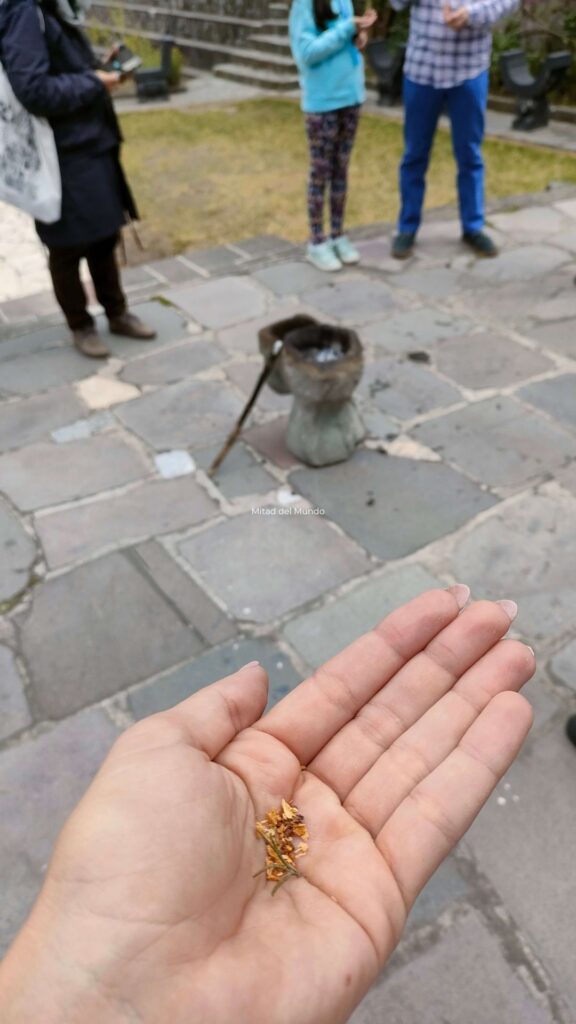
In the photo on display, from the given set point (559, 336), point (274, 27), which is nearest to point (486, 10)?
point (559, 336)

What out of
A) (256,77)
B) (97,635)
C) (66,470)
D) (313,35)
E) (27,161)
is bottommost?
(97,635)

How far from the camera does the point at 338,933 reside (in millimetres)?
1227

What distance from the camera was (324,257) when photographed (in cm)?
520

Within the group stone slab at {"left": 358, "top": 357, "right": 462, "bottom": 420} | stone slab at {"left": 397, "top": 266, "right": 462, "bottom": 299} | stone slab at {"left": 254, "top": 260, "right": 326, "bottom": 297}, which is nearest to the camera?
stone slab at {"left": 358, "top": 357, "right": 462, "bottom": 420}

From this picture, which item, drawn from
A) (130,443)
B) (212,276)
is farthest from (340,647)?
(212,276)

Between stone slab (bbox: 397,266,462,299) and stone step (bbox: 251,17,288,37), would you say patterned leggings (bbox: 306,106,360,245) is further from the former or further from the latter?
stone step (bbox: 251,17,288,37)

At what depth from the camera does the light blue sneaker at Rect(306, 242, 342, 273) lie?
17.0ft

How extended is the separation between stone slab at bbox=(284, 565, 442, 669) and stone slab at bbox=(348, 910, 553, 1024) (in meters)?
0.91

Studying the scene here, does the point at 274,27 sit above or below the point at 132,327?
above

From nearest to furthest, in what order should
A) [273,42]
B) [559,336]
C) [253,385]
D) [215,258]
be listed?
1. [253,385]
2. [559,336]
3. [215,258]
4. [273,42]

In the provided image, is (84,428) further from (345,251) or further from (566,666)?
(345,251)

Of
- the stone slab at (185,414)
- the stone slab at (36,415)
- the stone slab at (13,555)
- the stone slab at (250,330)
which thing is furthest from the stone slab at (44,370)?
the stone slab at (13,555)

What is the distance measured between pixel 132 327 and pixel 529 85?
6376 millimetres

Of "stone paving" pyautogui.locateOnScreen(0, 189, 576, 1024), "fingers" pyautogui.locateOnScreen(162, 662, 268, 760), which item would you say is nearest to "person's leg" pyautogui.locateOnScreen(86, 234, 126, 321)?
"stone paving" pyautogui.locateOnScreen(0, 189, 576, 1024)
